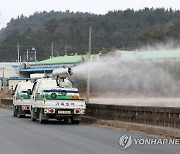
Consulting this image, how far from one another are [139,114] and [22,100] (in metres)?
12.5

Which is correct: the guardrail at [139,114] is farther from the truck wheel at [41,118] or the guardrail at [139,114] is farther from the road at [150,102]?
the road at [150,102]

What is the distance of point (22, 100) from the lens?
30.5m

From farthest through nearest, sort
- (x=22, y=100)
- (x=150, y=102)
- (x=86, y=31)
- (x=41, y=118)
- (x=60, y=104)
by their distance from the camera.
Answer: (x=86, y=31), (x=150, y=102), (x=22, y=100), (x=41, y=118), (x=60, y=104)

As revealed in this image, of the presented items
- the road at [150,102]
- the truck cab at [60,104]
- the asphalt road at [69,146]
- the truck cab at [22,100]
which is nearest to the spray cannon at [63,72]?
the truck cab at [60,104]

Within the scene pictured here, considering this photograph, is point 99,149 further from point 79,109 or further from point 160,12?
point 160,12

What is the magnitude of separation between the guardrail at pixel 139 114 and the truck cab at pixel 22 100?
17.8 ft

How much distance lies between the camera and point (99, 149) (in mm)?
12594

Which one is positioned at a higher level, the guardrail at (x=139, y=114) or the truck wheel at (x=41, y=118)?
the guardrail at (x=139, y=114)

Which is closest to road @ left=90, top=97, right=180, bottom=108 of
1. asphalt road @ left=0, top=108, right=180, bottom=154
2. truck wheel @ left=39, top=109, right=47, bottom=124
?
truck wheel @ left=39, top=109, right=47, bottom=124

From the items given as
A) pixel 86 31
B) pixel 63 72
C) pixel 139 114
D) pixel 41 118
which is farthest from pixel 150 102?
pixel 86 31

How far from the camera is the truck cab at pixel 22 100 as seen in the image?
98.0 ft

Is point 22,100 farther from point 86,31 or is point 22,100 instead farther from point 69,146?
point 86,31

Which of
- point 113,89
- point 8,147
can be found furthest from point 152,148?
point 113,89

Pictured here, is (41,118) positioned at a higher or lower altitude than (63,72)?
lower
